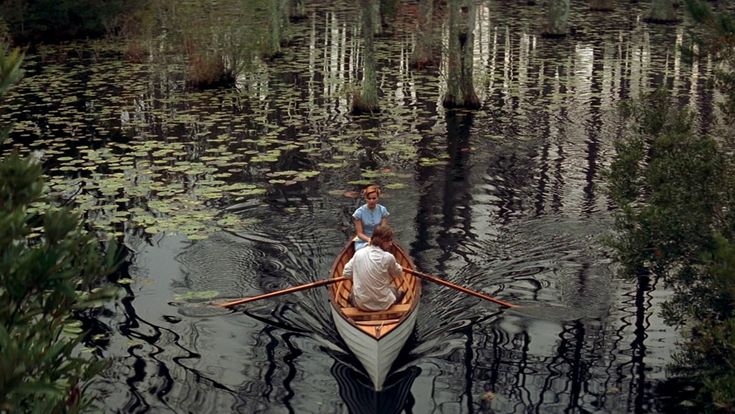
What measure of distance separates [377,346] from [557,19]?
2786 centimetres

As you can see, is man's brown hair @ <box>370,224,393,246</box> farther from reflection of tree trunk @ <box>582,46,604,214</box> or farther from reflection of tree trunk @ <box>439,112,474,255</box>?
reflection of tree trunk @ <box>582,46,604,214</box>

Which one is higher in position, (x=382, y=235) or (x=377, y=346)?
(x=382, y=235)

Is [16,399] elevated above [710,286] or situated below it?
above

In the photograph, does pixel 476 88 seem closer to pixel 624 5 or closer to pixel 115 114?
pixel 115 114

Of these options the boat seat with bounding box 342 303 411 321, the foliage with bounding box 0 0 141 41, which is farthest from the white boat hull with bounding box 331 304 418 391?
the foliage with bounding box 0 0 141 41

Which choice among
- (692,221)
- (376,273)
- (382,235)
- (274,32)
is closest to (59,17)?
(274,32)

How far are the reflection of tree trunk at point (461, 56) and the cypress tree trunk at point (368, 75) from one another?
1802 mm

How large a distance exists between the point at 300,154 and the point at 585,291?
773 centimetres

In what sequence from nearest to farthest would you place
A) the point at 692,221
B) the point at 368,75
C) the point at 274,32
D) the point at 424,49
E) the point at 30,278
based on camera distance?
the point at 30,278, the point at 692,221, the point at 368,75, the point at 424,49, the point at 274,32

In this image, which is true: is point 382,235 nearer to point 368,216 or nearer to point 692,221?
point 368,216

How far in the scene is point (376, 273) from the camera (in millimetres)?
10039

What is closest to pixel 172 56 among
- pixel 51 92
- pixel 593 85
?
pixel 51 92

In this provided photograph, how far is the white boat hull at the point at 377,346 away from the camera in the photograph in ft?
29.2

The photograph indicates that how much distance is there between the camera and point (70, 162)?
669 inches
